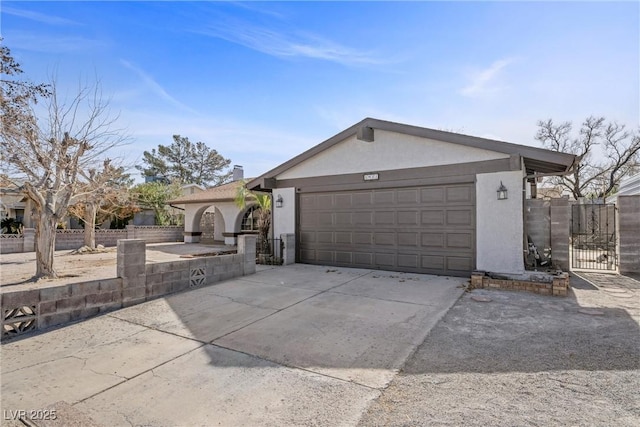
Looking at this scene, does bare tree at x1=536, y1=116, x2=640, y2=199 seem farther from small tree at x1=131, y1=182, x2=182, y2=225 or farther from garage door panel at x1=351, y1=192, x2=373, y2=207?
small tree at x1=131, y1=182, x2=182, y2=225

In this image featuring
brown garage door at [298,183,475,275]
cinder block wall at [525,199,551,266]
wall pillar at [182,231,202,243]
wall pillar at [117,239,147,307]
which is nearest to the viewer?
wall pillar at [117,239,147,307]

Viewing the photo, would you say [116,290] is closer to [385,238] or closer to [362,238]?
[362,238]

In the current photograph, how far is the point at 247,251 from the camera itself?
871 cm

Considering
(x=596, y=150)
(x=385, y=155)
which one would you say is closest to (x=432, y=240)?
(x=385, y=155)

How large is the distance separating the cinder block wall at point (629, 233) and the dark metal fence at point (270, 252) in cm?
898

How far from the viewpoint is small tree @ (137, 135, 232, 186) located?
34594mm

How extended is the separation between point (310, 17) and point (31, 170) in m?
7.87

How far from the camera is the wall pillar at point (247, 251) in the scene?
8.64m

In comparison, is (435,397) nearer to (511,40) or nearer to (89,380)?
(89,380)

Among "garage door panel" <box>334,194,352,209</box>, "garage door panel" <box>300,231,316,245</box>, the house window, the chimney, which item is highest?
the chimney

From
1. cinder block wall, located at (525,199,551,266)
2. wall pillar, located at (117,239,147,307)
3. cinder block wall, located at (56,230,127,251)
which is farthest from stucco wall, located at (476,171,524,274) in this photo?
cinder block wall, located at (56,230,127,251)

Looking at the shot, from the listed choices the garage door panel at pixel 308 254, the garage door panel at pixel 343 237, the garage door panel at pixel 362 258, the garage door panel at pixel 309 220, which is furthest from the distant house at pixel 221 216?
the garage door panel at pixel 362 258

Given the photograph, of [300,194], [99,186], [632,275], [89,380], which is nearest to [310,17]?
[300,194]

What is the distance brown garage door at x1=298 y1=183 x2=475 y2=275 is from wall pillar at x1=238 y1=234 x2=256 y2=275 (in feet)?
7.13
